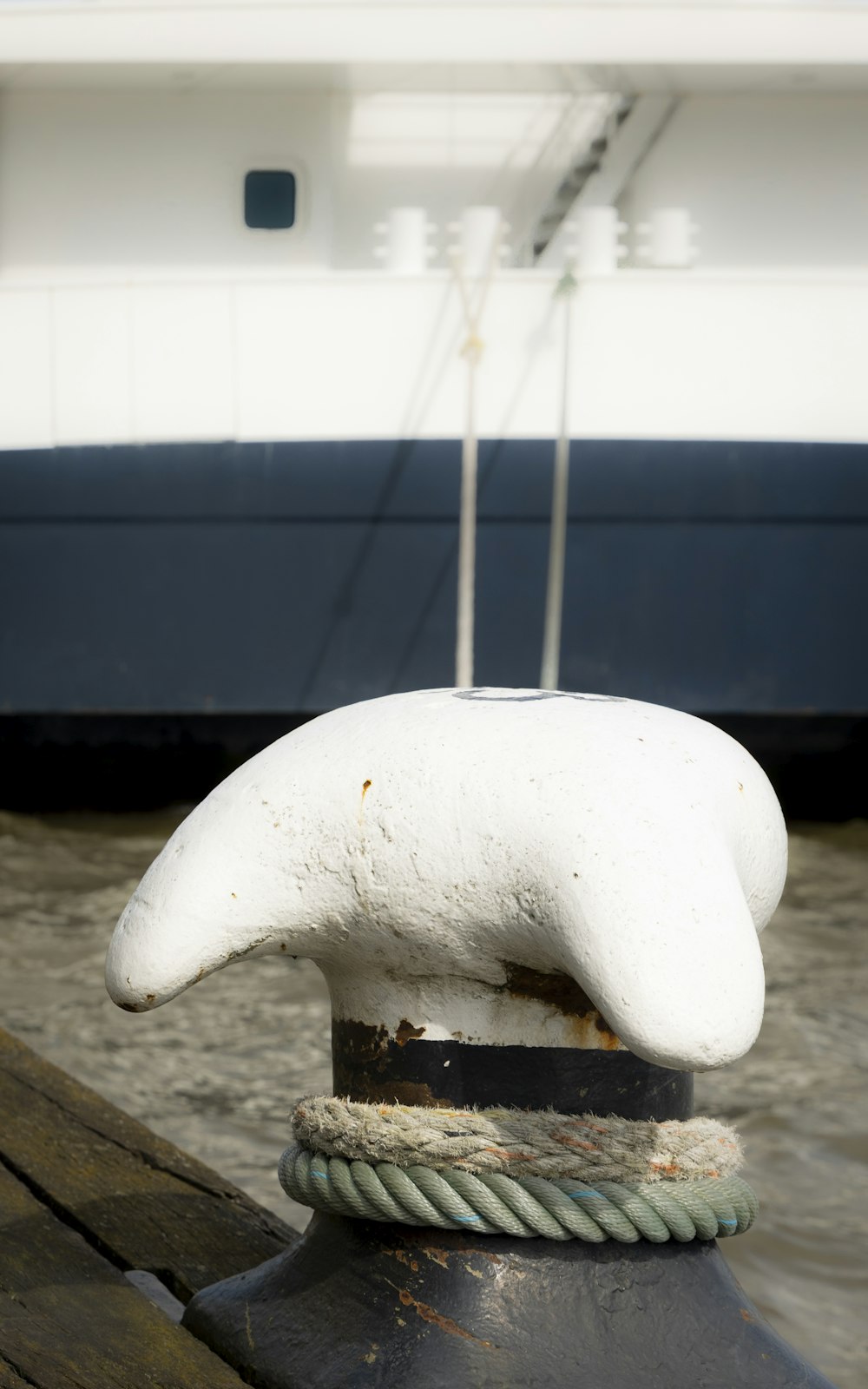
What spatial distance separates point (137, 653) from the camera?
5.66 metres

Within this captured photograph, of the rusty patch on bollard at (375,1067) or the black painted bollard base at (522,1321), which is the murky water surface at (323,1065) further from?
the rusty patch on bollard at (375,1067)

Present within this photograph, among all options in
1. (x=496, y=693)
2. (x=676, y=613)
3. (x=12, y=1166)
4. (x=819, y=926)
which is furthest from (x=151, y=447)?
(x=496, y=693)

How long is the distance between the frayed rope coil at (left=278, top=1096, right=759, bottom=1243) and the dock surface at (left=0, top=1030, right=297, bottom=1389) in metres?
0.26

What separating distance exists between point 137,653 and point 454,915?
463 cm

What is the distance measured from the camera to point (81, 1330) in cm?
142

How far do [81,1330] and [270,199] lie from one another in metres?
5.52

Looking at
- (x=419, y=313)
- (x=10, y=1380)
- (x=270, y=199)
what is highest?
(x=270, y=199)

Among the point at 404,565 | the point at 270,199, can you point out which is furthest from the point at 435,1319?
the point at 270,199

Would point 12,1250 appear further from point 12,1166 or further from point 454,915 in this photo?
point 454,915

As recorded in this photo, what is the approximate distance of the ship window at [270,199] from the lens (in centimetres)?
617

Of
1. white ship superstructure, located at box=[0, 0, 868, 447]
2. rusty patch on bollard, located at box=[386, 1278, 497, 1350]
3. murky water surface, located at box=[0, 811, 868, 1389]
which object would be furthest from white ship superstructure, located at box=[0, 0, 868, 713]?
rusty patch on bollard, located at box=[386, 1278, 497, 1350]

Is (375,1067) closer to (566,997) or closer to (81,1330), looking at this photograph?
(566,997)

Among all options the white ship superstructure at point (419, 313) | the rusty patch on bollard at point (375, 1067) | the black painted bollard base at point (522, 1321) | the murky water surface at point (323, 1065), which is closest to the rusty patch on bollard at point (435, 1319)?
the black painted bollard base at point (522, 1321)

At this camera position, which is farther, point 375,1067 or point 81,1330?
point 81,1330
